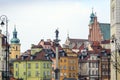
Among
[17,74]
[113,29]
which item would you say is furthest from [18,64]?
[113,29]

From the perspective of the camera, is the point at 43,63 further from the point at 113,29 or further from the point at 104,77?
the point at 113,29

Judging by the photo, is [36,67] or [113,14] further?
[36,67]

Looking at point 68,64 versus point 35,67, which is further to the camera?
point 68,64

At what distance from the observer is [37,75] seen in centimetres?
15975

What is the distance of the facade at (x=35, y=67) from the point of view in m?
160

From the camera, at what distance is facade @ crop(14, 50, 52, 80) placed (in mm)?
159750

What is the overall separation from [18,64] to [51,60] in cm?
703

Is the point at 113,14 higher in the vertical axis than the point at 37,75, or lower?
higher

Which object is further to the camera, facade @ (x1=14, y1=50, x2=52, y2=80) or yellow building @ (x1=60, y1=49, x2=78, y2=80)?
yellow building @ (x1=60, y1=49, x2=78, y2=80)

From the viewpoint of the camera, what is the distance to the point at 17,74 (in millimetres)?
A: 162625

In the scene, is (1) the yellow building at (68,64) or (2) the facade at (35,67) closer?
(2) the facade at (35,67)

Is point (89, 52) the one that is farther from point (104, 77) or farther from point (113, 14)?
point (113, 14)

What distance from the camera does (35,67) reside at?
528 ft

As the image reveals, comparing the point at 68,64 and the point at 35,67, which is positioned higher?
the point at 68,64
